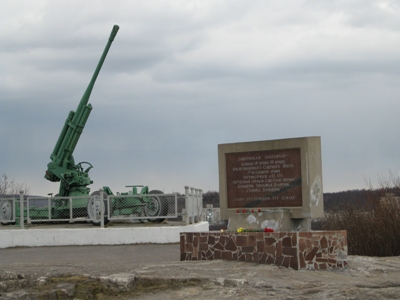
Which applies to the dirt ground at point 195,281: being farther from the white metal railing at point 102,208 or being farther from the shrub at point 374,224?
the white metal railing at point 102,208

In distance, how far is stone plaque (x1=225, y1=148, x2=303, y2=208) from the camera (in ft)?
40.7

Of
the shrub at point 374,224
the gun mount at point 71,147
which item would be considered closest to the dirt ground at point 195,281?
the shrub at point 374,224

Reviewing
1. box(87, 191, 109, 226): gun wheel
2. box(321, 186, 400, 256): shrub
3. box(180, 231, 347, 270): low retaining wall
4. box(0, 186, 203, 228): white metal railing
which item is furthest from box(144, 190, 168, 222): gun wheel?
box(180, 231, 347, 270): low retaining wall

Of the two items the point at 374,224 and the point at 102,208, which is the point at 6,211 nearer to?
the point at 102,208

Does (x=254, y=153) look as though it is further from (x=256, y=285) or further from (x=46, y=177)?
(x=46, y=177)

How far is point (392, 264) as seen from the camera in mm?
11555

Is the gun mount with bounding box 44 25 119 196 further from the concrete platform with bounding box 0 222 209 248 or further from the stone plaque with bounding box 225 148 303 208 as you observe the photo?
the stone plaque with bounding box 225 148 303 208

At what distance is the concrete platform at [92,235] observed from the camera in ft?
61.7

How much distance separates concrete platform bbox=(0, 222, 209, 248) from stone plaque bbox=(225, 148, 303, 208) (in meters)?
6.11

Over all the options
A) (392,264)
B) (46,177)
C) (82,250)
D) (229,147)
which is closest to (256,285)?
(392,264)

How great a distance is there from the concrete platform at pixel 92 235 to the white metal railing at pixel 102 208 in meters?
0.60

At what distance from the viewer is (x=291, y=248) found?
11.0m

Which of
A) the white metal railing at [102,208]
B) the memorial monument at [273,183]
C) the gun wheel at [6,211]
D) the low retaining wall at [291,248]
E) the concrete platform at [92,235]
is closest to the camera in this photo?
the low retaining wall at [291,248]

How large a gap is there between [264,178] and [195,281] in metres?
3.56
